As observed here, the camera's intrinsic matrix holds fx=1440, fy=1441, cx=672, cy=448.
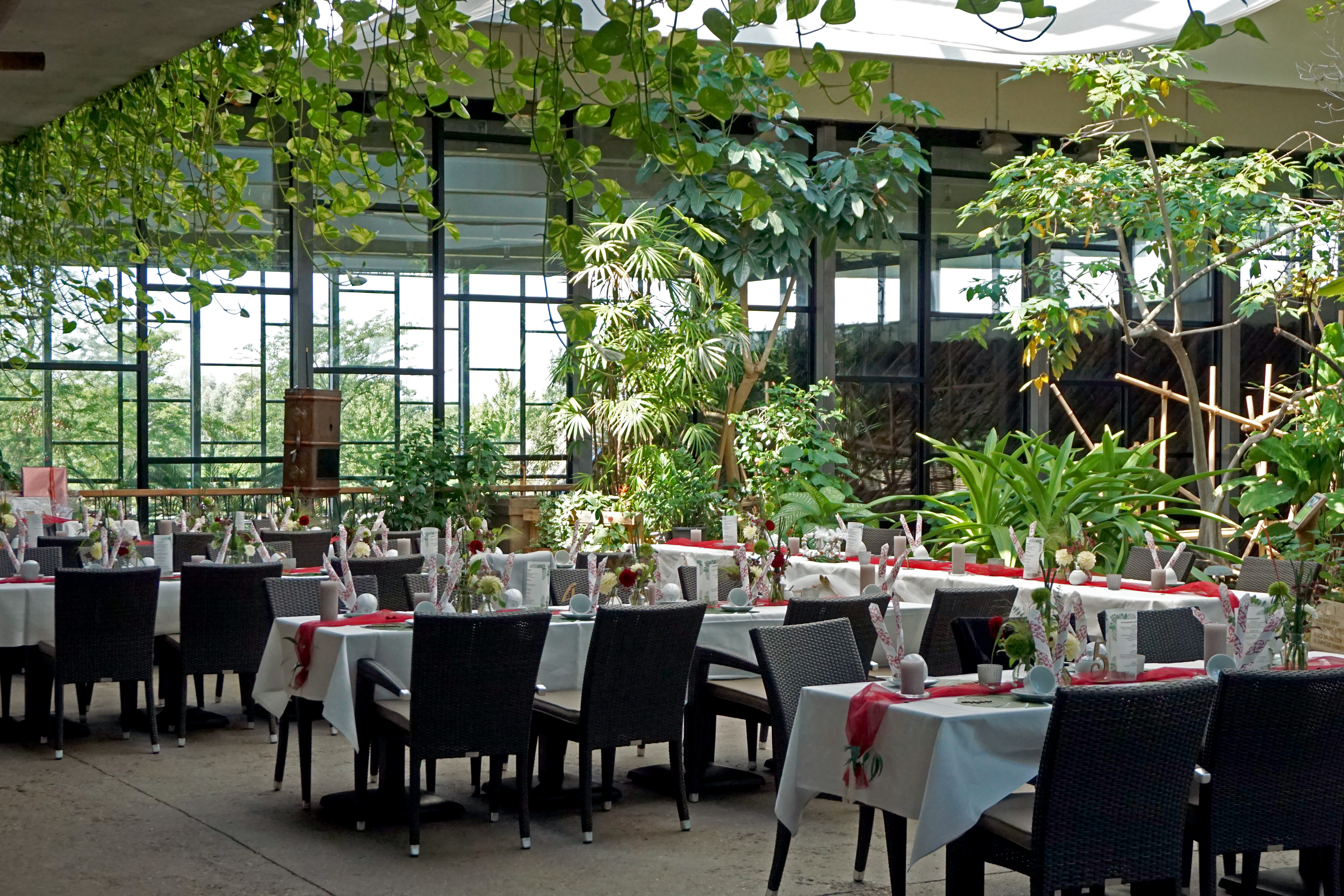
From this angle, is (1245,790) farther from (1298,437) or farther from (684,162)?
(1298,437)

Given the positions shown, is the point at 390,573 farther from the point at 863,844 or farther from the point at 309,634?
the point at 863,844

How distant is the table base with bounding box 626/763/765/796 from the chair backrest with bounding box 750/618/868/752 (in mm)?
1091

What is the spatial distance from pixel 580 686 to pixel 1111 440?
4.88 m

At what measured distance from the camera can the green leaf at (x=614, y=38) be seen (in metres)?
2.46

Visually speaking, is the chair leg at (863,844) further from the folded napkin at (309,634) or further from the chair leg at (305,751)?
the chair leg at (305,751)

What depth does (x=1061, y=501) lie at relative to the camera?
8609 millimetres

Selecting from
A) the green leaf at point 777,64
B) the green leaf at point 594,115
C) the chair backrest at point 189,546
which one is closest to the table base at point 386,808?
the green leaf at point 594,115

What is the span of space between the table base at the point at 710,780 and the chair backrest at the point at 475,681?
1.00 meters

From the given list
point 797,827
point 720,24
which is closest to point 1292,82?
point 797,827

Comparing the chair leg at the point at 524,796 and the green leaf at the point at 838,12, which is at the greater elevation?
the green leaf at the point at 838,12

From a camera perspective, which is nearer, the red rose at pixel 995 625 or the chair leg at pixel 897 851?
the chair leg at pixel 897 851

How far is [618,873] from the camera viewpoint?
4.46 metres

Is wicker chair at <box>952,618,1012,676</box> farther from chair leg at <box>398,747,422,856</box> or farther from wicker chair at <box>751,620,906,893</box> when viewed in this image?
chair leg at <box>398,747,422,856</box>

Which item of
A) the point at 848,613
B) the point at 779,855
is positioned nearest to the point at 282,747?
the point at 848,613
